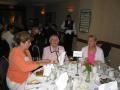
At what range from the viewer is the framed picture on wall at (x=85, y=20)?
608 cm

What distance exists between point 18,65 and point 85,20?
3.95 metres

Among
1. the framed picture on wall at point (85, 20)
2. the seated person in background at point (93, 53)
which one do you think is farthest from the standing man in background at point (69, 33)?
the seated person in background at point (93, 53)

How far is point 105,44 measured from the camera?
17.7 ft

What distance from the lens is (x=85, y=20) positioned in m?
6.27

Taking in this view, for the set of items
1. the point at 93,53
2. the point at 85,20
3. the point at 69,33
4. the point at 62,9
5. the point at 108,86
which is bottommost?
the point at 69,33

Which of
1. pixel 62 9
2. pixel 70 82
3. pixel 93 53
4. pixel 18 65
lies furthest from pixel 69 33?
pixel 70 82

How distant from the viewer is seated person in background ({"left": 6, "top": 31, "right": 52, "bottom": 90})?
8.71 feet

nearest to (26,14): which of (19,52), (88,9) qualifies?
(88,9)

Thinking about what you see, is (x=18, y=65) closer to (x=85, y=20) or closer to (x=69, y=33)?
(x=85, y=20)

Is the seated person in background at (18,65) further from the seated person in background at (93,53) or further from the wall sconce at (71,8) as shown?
the wall sconce at (71,8)

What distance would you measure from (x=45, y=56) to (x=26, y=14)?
Result: 12205mm

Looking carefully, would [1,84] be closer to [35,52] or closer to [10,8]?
[35,52]

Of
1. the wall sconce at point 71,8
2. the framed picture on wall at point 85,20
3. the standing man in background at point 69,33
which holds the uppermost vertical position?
the wall sconce at point 71,8

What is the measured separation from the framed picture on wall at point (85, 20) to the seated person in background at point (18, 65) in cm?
355
